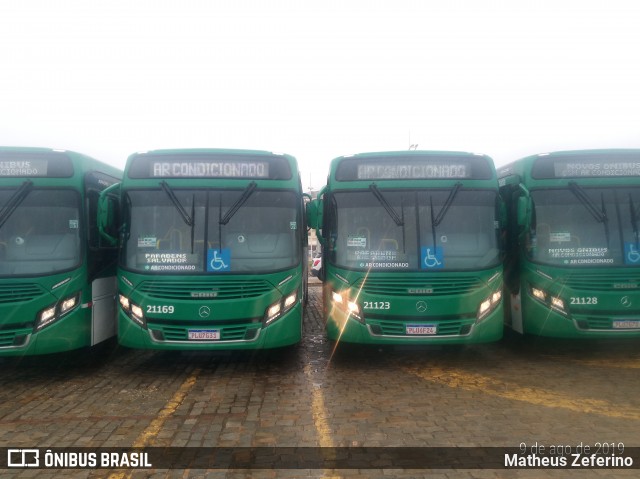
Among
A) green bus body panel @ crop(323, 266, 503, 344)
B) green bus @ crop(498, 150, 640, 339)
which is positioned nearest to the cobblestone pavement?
green bus body panel @ crop(323, 266, 503, 344)

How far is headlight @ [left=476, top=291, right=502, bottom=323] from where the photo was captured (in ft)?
25.1

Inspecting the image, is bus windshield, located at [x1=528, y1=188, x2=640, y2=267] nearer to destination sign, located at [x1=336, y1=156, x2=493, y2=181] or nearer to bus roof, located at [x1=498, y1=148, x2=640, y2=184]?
bus roof, located at [x1=498, y1=148, x2=640, y2=184]

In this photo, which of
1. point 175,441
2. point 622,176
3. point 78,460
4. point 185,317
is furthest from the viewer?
point 622,176

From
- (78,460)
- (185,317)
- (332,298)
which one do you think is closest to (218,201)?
(185,317)

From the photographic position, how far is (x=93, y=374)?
7.75m

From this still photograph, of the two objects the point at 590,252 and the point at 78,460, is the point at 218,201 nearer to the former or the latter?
the point at 78,460

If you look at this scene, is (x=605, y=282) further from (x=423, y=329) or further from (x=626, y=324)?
(x=423, y=329)

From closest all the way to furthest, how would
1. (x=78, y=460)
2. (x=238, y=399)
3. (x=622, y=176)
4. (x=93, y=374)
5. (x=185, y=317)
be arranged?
(x=78, y=460) < (x=238, y=399) < (x=185, y=317) < (x=93, y=374) < (x=622, y=176)

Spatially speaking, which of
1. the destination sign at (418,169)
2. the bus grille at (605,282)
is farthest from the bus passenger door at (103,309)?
the bus grille at (605,282)

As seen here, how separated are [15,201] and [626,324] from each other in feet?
A: 30.1

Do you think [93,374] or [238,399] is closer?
[238,399]

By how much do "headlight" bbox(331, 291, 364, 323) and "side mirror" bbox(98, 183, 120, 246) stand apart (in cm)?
339

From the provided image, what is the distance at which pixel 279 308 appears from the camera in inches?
295

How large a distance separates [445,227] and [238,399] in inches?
152
